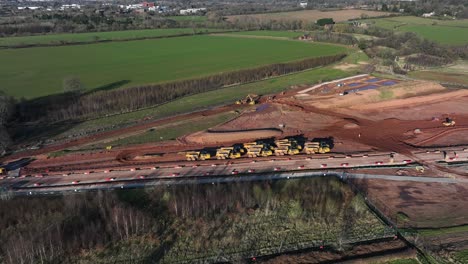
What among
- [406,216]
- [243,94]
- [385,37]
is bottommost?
[406,216]

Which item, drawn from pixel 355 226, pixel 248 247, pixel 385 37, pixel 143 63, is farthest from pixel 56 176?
pixel 385 37

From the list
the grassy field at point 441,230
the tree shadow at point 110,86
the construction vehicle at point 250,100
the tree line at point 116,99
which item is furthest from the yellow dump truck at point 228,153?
the tree shadow at point 110,86

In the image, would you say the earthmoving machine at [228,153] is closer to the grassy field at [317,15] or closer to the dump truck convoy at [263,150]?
the dump truck convoy at [263,150]

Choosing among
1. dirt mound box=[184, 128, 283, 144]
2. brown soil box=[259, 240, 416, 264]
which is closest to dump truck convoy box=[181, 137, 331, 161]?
dirt mound box=[184, 128, 283, 144]

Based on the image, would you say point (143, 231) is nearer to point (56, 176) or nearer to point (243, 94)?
point (56, 176)

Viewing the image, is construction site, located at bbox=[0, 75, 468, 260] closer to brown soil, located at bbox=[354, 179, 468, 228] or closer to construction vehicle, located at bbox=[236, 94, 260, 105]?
brown soil, located at bbox=[354, 179, 468, 228]
